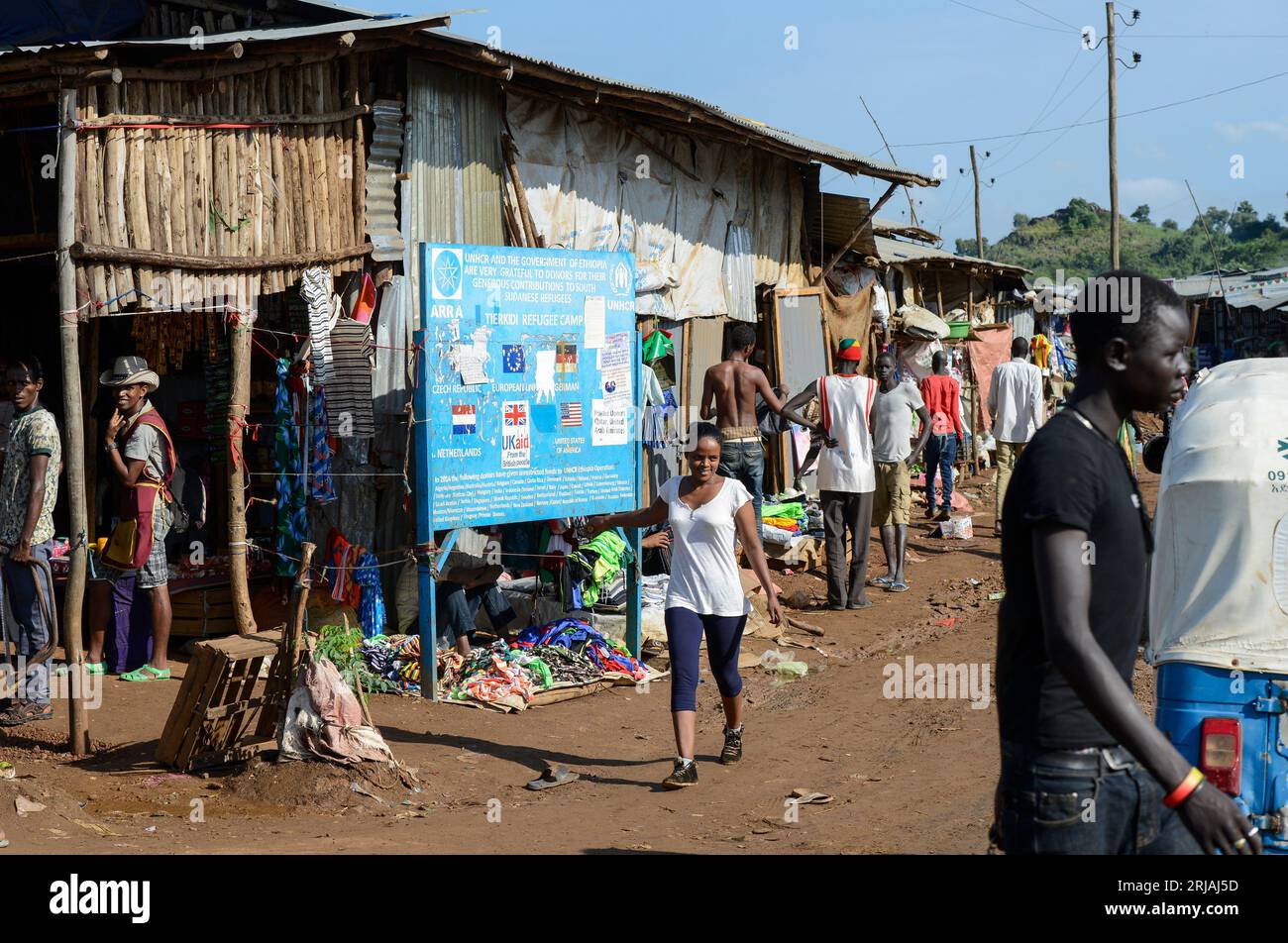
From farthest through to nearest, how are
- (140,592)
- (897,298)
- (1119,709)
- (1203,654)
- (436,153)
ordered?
(897,298) < (436,153) < (140,592) < (1203,654) < (1119,709)

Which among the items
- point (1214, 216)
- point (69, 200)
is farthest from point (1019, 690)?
point (1214, 216)

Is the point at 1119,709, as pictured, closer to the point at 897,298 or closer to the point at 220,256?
the point at 220,256

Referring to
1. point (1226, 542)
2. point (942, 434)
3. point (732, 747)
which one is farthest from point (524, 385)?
point (942, 434)

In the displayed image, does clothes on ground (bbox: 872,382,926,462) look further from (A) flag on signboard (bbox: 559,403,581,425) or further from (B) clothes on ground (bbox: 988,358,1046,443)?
(A) flag on signboard (bbox: 559,403,581,425)

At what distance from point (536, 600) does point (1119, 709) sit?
7.81 m

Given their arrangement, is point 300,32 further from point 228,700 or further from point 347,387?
point 228,700

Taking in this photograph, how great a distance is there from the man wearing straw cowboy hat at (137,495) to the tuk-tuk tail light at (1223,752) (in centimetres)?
680

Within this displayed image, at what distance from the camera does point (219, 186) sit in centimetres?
890

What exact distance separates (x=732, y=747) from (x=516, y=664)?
2182 mm

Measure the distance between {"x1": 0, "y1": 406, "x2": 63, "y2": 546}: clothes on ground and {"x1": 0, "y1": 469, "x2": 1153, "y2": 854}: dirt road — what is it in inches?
47.3

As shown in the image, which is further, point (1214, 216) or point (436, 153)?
point (1214, 216)

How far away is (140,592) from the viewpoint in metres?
9.55

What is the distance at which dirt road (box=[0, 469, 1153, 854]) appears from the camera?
6.31 m

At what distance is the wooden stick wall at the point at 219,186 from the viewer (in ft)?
26.6
